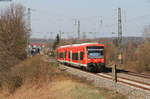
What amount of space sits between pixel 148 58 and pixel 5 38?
56.9 feet

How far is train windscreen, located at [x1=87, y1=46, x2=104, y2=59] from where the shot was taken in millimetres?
27672

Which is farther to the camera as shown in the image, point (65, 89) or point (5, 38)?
point (5, 38)

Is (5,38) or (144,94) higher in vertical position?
(5,38)

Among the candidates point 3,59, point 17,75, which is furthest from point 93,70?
point 17,75

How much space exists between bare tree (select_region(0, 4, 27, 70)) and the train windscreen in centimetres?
770

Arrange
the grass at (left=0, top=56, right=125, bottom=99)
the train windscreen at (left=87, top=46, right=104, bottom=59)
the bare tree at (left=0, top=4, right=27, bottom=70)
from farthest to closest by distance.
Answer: the bare tree at (left=0, top=4, right=27, bottom=70) < the train windscreen at (left=87, top=46, right=104, bottom=59) < the grass at (left=0, top=56, right=125, bottom=99)

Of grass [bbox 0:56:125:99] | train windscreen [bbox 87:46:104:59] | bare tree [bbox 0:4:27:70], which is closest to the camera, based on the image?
grass [bbox 0:56:125:99]

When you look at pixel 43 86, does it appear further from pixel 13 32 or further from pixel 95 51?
pixel 13 32

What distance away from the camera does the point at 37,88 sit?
625 inches

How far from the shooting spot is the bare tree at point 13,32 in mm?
32859

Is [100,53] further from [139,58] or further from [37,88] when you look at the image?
[37,88]

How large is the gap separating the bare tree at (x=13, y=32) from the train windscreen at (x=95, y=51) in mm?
7699

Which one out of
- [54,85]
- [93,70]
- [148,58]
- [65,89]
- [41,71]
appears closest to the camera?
[65,89]

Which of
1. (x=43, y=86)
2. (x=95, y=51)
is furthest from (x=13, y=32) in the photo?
(x=43, y=86)
